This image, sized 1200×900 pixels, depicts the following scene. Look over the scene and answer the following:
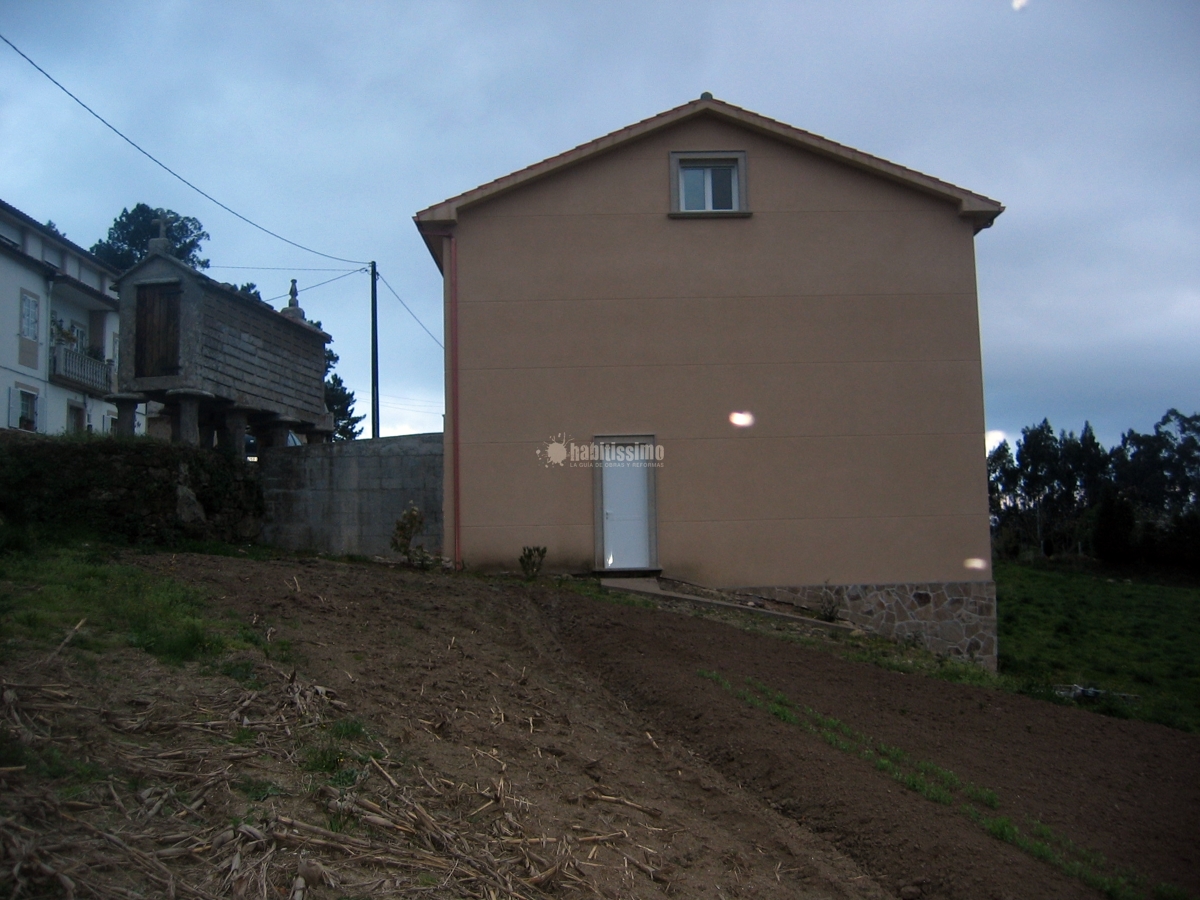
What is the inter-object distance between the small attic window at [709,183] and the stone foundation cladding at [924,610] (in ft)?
19.8

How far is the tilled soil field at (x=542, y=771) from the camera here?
4418 mm

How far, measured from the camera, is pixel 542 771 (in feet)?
20.0

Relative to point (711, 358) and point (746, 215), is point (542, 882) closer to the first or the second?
point (711, 358)

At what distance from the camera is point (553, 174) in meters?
15.4

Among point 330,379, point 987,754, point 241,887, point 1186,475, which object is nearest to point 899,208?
point 987,754

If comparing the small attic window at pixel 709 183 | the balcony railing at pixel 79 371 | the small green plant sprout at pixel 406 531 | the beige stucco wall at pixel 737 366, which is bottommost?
the small green plant sprout at pixel 406 531

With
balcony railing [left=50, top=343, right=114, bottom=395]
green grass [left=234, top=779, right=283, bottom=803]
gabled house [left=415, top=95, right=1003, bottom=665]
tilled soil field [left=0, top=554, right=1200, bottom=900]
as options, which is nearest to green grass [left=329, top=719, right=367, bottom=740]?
tilled soil field [left=0, top=554, right=1200, bottom=900]

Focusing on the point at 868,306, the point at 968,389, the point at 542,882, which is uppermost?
the point at 868,306

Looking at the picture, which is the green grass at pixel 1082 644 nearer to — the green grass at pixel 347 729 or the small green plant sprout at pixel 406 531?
the small green plant sprout at pixel 406 531

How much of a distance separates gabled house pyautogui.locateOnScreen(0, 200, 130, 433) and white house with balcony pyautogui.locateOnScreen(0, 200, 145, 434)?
3 cm

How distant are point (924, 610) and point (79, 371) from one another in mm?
24818

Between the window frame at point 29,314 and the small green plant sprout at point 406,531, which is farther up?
the window frame at point 29,314

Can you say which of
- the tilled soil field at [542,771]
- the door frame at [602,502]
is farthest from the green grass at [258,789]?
the door frame at [602,502]

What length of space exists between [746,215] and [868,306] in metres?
2.39
